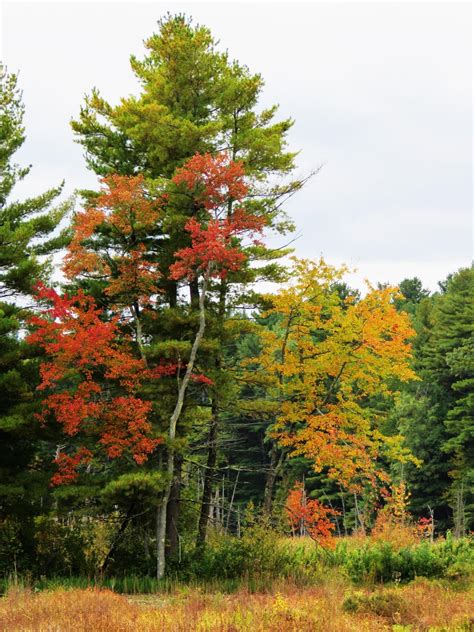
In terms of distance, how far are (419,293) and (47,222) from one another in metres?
63.0

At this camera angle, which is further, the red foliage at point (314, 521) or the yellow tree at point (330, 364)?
the yellow tree at point (330, 364)

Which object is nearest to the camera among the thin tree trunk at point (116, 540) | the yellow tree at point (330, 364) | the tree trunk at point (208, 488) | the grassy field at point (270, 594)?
the grassy field at point (270, 594)

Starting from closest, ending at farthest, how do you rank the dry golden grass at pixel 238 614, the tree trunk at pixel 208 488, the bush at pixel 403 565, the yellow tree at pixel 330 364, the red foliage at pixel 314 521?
the dry golden grass at pixel 238 614, the bush at pixel 403 565, the red foliage at pixel 314 521, the tree trunk at pixel 208 488, the yellow tree at pixel 330 364

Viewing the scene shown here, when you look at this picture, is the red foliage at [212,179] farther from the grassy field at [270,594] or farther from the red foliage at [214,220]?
the grassy field at [270,594]

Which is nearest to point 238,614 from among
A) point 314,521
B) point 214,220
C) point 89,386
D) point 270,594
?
point 270,594

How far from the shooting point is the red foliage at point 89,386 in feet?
48.4

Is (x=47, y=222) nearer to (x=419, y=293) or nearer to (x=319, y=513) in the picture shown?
(x=319, y=513)

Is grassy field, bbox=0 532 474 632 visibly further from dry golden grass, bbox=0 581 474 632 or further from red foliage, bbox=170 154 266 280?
red foliage, bbox=170 154 266 280

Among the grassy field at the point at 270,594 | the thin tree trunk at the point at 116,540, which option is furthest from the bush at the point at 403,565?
the thin tree trunk at the point at 116,540

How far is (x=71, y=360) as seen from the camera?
594 inches

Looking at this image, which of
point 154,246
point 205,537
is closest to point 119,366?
point 154,246

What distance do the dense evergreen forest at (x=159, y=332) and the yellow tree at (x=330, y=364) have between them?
0.21 ft

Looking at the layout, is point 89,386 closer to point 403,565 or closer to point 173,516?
point 173,516

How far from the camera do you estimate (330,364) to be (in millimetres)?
18688
